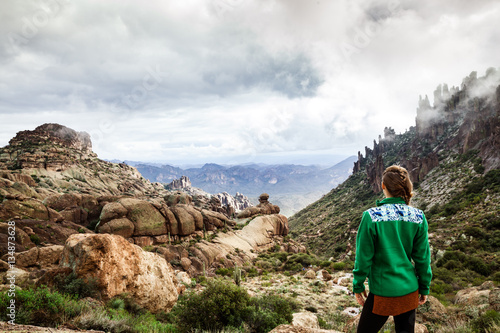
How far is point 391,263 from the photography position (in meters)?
2.84

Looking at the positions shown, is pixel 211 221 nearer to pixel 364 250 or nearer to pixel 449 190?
pixel 364 250

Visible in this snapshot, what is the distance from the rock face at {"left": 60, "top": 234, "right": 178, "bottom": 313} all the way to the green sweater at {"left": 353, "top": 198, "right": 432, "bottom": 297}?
8.79 m

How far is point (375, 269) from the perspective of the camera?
116 inches

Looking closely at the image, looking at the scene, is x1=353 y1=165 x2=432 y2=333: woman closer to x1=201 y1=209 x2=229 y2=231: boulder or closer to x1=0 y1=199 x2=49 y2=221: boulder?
x1=0 y1=199 x2=49 y2=221: boulder

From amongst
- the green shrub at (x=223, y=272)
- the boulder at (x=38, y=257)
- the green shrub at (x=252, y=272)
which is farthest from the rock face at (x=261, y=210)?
the boulder at (x=38, y=257)

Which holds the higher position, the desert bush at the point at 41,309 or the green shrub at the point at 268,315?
the desert bush at the point at 41,309

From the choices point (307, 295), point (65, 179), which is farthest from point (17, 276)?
point (65, 179)

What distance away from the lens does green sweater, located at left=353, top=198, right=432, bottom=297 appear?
285 cm

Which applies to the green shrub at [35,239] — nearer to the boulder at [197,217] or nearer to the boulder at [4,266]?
the boulder at [4,266]

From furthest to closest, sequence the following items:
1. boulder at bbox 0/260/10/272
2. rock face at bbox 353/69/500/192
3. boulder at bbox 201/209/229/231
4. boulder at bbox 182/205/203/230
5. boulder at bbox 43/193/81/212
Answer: rock face at bbox 353/69/500/192
boulder at bbox 201/209/229/231
boulder at bbox 182/205/203/230
boulder at bbox 43/193/81/212
boulder at bbox 0/260/10/272

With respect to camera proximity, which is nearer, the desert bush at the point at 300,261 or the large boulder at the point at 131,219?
the large boulder at the point at 131,219

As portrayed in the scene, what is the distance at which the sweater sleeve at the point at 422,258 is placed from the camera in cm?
299

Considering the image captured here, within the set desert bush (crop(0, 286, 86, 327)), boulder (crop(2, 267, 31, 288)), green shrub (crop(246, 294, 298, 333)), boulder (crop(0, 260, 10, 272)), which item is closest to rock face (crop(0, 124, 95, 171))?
boulder (crop(0, 260, 10, 272))

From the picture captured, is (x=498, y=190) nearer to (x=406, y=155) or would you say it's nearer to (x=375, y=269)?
(x=375, y=269)
